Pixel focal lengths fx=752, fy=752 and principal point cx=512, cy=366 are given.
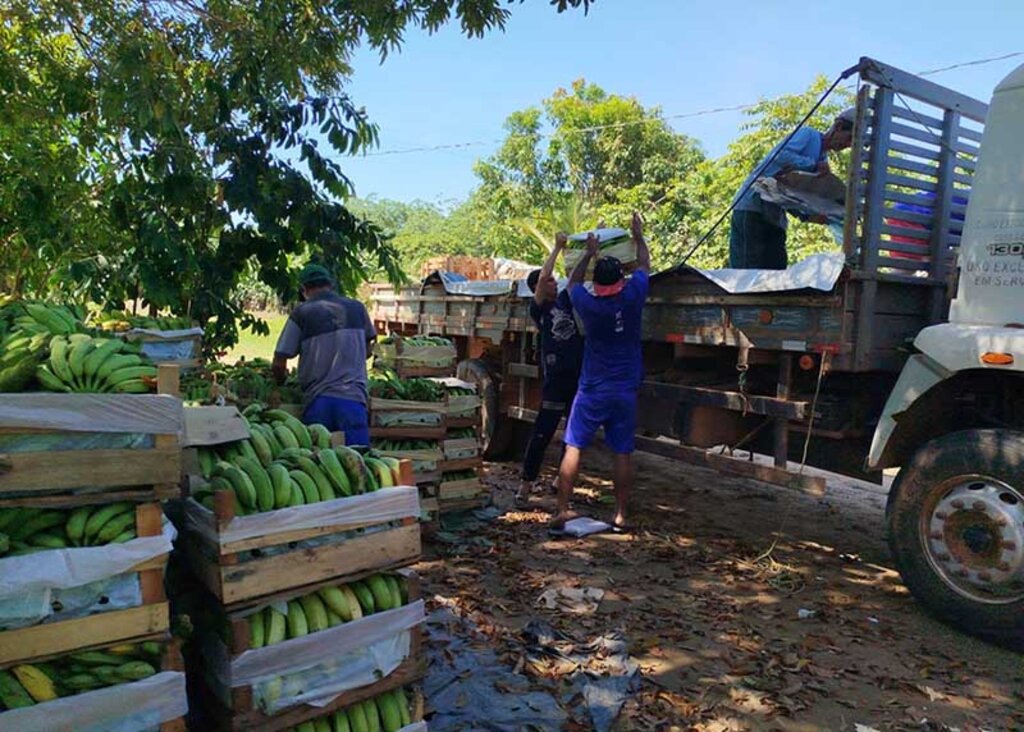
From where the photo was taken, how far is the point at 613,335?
5.81 meters

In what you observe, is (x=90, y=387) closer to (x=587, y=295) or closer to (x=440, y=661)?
(x=440, y=661)

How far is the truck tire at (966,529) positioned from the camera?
3979 millimetres

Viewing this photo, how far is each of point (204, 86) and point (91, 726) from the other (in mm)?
5794

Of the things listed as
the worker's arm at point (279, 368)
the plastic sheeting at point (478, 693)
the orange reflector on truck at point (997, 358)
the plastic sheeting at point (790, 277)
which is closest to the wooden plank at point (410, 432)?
the worker's arm at point (279, 368)

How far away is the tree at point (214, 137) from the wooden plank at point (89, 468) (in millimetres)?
4257

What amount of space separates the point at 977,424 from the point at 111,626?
4.59 metres

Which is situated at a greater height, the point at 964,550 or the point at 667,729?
the point at 964,550

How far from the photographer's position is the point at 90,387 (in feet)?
9.12

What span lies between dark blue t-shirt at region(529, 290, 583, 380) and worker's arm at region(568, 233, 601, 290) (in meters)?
0.42

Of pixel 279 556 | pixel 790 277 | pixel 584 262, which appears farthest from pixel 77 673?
pixel 584 262

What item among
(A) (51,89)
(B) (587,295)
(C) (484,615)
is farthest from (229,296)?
(C) (484,615)

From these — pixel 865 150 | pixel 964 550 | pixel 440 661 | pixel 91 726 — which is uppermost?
pixel 865 150

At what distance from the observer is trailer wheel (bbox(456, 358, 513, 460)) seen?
8484 mm

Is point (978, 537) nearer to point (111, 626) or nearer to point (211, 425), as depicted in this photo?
point (211, 425)
